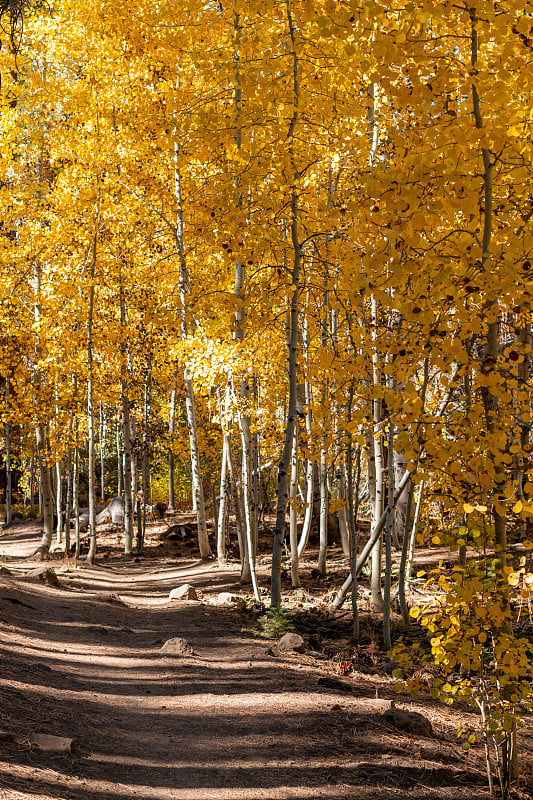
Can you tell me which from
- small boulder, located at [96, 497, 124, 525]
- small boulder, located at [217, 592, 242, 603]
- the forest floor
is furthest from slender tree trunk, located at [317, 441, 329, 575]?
small boulder, located at [96, 497, 124, 525]

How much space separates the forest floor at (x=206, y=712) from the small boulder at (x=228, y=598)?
139mm

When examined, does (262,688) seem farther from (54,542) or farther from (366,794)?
(54,542)

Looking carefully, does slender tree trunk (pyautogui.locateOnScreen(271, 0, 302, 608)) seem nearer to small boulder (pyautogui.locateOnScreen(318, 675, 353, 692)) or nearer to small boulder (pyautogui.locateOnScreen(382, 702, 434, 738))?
small boulder (pyautogui.locateOnScreen(318, 675, 353, 692))

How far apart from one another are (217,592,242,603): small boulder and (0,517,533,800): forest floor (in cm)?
14

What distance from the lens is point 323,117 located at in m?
7.18

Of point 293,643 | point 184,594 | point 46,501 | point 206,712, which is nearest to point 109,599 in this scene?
point 184,594

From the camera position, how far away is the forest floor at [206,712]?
12.3 ft

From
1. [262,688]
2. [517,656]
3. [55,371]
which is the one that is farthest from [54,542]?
[517,656]

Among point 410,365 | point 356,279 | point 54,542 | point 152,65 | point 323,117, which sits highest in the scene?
point 152,65

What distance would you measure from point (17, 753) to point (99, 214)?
10.1 meters

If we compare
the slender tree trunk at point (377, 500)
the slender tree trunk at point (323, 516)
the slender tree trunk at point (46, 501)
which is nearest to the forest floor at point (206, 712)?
the slender tree trunk at point (377, 500)

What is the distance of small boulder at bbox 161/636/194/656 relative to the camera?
669 centimetres

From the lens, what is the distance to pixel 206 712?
519 cm

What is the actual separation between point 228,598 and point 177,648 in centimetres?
238
